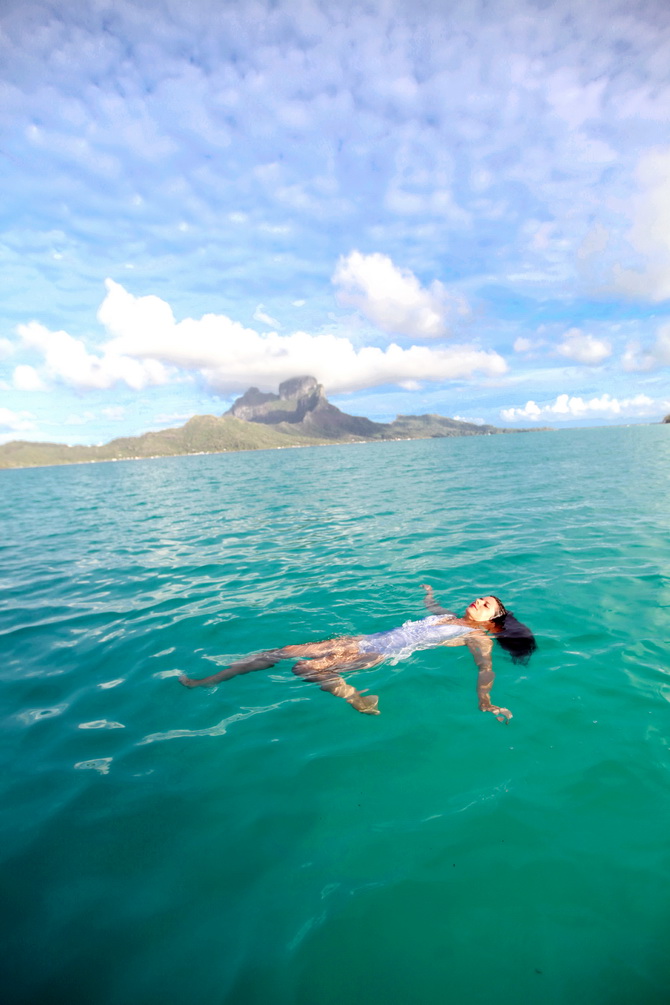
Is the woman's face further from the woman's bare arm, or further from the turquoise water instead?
the turquoise water

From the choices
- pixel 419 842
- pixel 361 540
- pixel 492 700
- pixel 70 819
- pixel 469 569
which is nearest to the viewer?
pixel 419 842

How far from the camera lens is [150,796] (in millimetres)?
5883

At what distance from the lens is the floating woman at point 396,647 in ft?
27.7

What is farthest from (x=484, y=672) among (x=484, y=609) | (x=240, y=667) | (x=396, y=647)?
(x=240, y=667)

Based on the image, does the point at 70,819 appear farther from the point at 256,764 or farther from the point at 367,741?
the point at 367,741

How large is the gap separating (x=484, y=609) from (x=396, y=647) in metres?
2.06

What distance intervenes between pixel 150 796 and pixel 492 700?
18.1 feet

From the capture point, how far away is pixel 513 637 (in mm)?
8969

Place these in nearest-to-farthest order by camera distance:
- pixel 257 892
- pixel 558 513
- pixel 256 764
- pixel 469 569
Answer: pixel 257 892, pixel 256 764, pixel 469 569, pixel 558 513

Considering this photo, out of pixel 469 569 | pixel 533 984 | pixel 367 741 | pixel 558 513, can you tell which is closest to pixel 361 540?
pixel 469 569

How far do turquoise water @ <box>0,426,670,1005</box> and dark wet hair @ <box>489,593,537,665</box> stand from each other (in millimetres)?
253

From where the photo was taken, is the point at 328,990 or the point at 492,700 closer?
the point at 328,990

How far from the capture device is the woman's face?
9.24 m

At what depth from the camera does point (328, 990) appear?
147 inches
